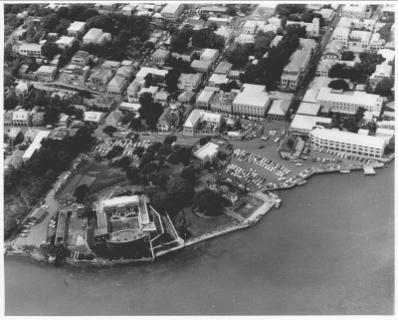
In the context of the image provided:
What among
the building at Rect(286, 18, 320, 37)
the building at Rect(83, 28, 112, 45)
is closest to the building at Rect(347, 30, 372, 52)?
the building at Rect(286, 18, 320, 37)

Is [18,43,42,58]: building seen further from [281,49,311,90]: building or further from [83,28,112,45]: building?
[281,49,311,90]: building

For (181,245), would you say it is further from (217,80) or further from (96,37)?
(96,37)

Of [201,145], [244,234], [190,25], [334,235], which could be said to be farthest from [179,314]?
[190,25]

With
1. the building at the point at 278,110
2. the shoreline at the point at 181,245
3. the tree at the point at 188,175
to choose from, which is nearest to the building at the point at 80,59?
the building at the point at 278,110

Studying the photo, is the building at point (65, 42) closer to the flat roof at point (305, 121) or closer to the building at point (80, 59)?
the building at point (80, 59)

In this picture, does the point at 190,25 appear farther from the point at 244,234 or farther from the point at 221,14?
the point at 244,234

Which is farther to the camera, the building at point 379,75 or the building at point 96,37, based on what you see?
the building at point 96,37
